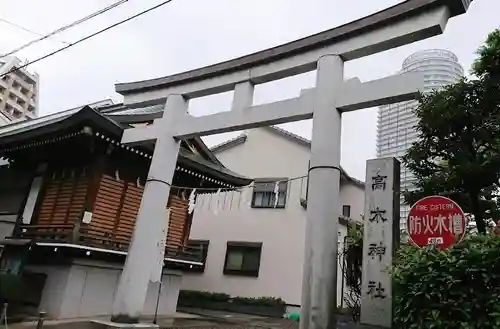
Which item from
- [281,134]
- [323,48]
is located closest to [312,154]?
[323,48]

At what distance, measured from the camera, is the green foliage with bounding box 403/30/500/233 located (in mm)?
8570

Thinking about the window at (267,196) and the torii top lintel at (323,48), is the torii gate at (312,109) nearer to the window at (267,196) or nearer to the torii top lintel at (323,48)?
the torii top lintel at (323,48)

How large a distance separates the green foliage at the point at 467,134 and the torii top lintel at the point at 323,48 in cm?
192

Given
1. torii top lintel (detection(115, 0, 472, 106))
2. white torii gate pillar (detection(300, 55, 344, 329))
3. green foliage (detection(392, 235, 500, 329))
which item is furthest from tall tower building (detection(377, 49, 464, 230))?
green foliage (detection(392, 235, 500, 329))

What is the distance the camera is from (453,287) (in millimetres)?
4730

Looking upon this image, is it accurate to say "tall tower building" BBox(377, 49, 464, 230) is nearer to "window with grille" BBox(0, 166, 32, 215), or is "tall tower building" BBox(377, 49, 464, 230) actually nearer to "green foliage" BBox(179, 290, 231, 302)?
"green foliage" BBox(179, 290, 231, 302)

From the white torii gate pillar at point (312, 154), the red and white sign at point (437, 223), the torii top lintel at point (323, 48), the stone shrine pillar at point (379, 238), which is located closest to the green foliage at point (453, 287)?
the red and white sign at point (437, 223)

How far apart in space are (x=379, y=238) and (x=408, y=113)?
10.1 meters

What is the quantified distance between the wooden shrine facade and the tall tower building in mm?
6277

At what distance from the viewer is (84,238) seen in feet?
38.1

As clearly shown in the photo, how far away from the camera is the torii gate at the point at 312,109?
6629 mm

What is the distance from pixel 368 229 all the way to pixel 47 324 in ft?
28.9

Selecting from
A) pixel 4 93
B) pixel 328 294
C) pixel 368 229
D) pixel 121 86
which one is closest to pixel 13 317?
pixel 121 86

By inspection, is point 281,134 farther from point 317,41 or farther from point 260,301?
point 317,41
